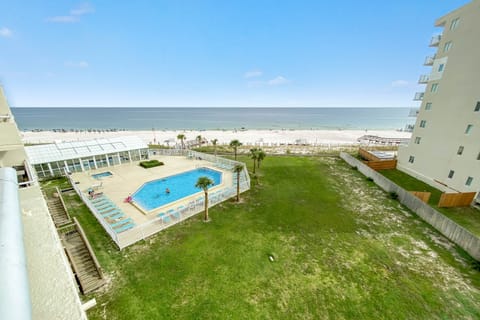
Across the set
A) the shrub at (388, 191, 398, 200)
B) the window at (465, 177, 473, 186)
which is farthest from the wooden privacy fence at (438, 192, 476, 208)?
the shrub at (388, 191, 398, 200)

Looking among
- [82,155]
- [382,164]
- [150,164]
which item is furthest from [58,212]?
[382,164]

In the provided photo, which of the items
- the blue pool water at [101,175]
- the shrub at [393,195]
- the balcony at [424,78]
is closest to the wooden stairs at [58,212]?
the blue pool water at [101,175]

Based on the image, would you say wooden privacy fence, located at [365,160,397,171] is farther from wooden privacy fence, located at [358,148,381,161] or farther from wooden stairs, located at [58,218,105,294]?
wooden stairs, located at [58,218,105,294]

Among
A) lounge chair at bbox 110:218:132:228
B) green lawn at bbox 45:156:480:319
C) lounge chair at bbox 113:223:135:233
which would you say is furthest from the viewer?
lounge chair at bbox 110:218:132:228

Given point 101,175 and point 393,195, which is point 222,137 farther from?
point 393,195

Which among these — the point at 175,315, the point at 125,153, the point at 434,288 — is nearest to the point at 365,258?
the point at 434,288

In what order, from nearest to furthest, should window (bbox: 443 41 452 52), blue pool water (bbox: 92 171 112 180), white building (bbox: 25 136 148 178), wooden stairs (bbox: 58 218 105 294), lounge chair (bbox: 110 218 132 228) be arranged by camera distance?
wooden stairs (bbox: 58 218 105 294)
lounge chair (bbox: 110 218 132 228)
window (bbox: 443 41 452 52)
white building (bbox: 25 136 148 178)
blue pool water (bbox: 92 171 112 180)

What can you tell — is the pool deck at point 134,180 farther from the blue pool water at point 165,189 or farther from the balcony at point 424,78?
the balcony at point 424,78
